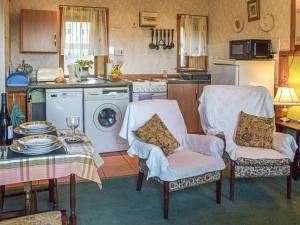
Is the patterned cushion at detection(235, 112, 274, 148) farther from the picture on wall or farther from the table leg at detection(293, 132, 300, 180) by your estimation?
the picture on wall

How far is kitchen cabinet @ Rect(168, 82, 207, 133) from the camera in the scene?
5781mm

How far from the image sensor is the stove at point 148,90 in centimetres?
534

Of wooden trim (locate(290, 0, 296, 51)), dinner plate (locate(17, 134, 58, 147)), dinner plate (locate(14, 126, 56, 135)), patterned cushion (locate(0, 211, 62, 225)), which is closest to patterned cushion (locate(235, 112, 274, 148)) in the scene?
wooden trim (locate(290, 0, 296, 51))

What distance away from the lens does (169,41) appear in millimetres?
6551

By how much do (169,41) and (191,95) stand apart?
3.99 feet

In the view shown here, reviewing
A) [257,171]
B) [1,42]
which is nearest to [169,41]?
[1,42]

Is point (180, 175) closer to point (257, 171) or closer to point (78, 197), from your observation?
point (257, 171)

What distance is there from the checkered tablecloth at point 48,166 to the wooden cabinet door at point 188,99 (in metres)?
3.73

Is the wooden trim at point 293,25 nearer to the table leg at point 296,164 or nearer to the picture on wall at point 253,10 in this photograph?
the picture on wall at point 253,10

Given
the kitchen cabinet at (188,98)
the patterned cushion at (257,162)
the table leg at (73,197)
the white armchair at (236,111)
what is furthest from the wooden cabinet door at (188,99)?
the table leg at (73,197)

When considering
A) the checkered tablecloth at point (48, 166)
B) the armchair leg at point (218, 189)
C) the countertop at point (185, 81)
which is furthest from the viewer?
the countertop at point (185, 81)

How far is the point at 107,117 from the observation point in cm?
513

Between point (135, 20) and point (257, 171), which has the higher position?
point (135, 20)

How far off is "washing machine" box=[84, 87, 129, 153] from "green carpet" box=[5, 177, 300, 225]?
1.27 meters
